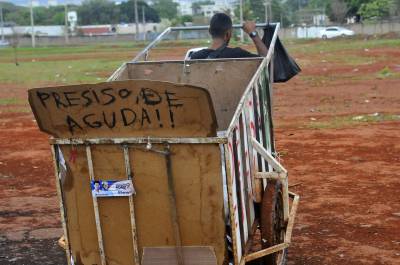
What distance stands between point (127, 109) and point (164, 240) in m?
0.80

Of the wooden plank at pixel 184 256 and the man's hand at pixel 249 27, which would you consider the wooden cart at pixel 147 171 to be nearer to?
the wooden plank at pixel 184 256

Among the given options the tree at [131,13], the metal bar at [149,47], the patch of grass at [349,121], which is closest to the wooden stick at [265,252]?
the metal bar at [149,47]

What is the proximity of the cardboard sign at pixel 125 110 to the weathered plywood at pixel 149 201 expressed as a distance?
3.9 inches

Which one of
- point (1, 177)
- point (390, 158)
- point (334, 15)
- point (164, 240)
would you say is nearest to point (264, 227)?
point (164, 240)

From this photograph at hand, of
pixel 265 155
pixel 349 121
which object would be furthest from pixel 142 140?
pixel 349 121

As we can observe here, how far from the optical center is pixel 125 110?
12.9 feet

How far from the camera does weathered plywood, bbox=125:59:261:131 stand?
227 inches

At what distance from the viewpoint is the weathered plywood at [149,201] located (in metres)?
3.90

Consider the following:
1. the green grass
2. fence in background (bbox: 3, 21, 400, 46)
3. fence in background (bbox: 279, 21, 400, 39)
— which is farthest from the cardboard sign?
fence in background (bbox: 279, 21, 400, 39)

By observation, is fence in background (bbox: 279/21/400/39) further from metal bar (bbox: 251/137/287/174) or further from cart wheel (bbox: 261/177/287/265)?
metal bar (bbox: 251/137/287/174)

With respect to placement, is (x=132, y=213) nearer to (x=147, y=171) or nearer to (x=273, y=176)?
(x=147, y=171)

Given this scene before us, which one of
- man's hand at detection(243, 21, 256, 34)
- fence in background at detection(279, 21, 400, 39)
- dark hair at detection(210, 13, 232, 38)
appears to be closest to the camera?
dark hair at detection(210, 13, 232, 38)

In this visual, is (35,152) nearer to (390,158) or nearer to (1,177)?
(1,177)

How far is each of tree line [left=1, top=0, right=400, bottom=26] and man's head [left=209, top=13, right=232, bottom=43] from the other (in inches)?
2402
